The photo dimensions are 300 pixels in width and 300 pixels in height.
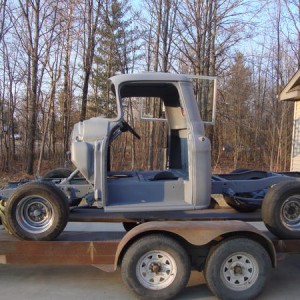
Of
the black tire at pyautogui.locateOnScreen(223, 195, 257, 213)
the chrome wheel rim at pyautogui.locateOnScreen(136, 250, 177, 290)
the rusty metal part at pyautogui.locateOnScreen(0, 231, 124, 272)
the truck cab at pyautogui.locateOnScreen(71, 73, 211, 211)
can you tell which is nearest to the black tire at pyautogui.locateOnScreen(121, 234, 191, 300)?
the chrome wheel rim at pyautogui.locateOnScreen(136, 250, 177, 290)

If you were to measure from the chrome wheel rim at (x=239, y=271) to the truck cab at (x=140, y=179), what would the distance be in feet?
2.35

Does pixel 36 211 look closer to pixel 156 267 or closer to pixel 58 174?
pixel 156 267

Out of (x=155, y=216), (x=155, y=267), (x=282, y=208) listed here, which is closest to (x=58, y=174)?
(x=155, y=216)

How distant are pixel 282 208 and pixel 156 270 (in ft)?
5.75

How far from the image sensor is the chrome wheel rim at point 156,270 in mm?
4355

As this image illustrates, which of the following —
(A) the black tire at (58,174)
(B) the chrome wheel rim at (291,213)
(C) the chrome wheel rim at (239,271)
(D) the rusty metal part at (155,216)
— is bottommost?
(C) the chrome wheel rim at (239,271)

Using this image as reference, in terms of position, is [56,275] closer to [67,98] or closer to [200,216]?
[200,216]

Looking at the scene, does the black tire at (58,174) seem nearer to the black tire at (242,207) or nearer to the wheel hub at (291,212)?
the black tire at (242,207)

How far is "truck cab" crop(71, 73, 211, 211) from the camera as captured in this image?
468 centimetres

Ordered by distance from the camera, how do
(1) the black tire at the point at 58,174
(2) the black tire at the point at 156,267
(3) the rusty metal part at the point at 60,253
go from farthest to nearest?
1. (1) the black tire at the point at 58,174
2. (3) the rusty metal part at the point at 60,253
3. (2) the black tire at the point at 156,267

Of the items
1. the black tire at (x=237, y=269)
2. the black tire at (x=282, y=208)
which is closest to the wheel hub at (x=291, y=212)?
the black tire at (x=282, y=208)

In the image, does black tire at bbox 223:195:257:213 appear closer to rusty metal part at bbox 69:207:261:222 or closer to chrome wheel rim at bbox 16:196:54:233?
rusty metal part at bbox 69:207:261:222

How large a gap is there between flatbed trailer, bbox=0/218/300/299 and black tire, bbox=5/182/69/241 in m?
0.14

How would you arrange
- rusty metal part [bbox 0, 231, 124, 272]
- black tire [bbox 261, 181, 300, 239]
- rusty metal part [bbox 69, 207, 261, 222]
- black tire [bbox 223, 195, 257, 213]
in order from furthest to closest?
black tire [bbox 223, 195, 257, 213] → rusty metal part [bbox 69, 207, 261, 222] → black tire [bbox 261, 181, 300, 239] → rusty metal part [bbox 0, 231, 124, 272]
